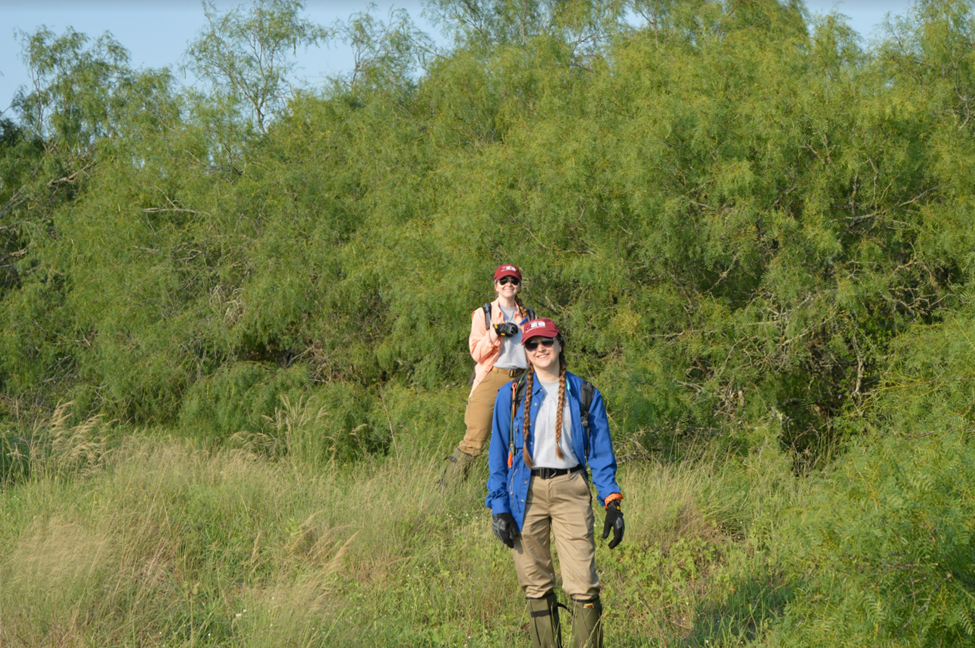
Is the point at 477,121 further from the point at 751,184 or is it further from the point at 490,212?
the point at 751,184

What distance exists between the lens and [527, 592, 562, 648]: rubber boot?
4.00 m

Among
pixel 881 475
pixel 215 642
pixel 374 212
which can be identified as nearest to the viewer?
pixel 881 475

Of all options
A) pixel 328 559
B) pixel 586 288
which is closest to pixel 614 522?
pixel 328 559

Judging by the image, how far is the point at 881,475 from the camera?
380cm

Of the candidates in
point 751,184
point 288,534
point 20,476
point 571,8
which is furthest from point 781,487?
point 571,8

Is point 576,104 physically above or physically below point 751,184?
above

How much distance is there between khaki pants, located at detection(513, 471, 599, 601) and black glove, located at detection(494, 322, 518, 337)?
2258mm

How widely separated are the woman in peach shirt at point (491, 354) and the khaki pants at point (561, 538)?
230 centimetres

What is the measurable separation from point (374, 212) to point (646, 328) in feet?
11.4

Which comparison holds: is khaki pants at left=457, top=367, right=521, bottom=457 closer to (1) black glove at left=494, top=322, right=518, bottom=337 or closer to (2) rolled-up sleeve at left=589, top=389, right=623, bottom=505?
(1) black glove at left=494, top=322, right=518, bottom=337

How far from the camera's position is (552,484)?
397 cm

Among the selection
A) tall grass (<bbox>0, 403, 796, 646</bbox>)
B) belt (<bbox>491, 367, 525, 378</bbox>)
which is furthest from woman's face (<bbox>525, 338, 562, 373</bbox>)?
belt (<bbox>491, 367, 525, 378</bbox>)

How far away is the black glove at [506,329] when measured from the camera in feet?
20.3

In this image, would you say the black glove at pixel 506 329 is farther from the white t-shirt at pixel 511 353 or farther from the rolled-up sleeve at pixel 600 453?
the rolled-up sleeve at pixel 600 453
